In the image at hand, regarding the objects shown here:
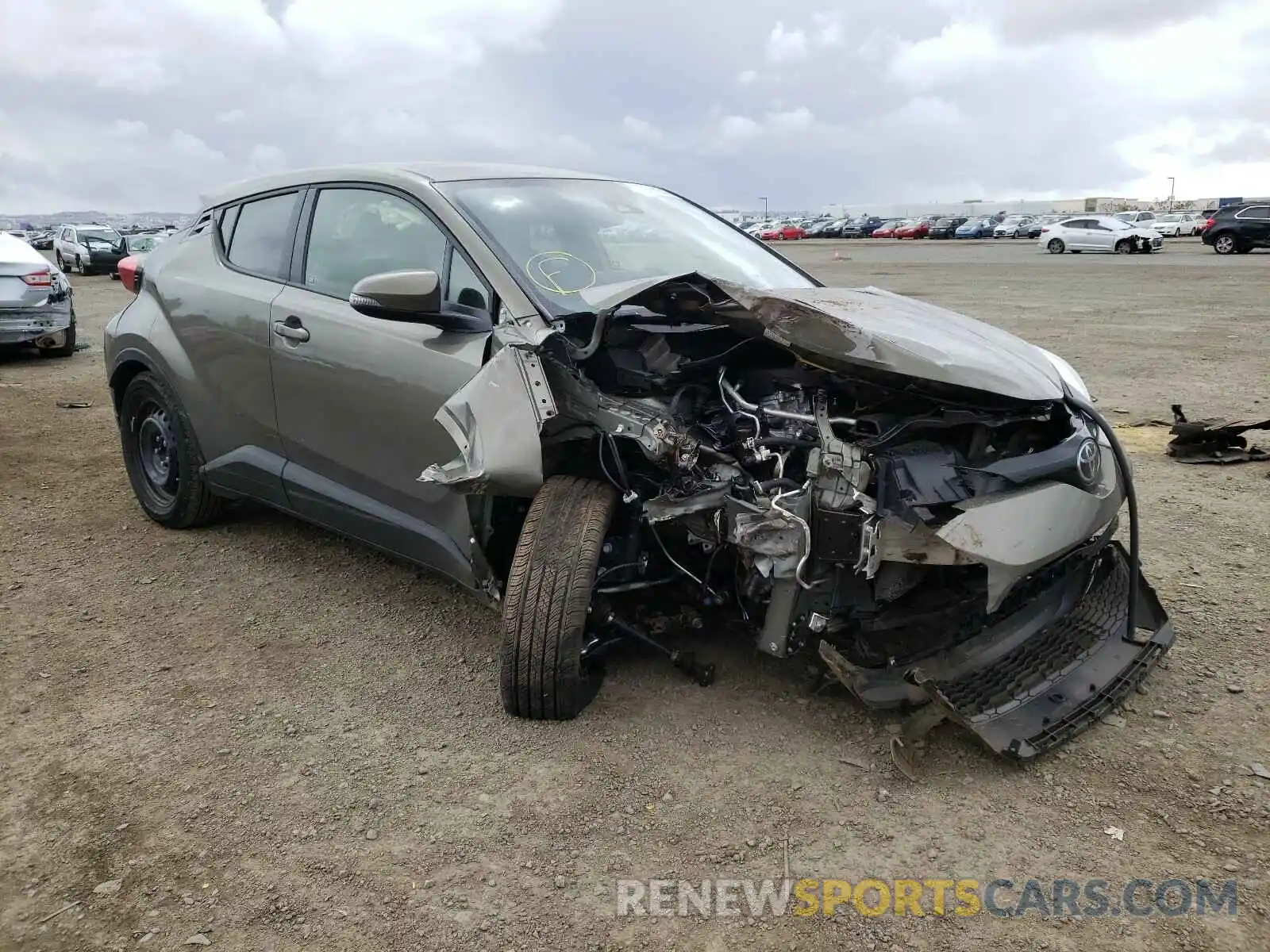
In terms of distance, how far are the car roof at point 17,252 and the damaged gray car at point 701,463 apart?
26.2 feet

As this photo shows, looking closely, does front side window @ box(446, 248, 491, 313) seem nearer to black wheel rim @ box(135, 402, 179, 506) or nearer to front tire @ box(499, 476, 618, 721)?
front tire @ box(499, 476, 618, 721)

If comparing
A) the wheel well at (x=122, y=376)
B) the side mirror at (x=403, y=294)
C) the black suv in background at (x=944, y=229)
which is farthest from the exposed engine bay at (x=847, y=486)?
the black suv in background at (x=944, y=229)

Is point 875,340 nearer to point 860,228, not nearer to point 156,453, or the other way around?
point 156,453

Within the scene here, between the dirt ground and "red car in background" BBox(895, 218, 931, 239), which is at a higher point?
"red car in background" BBox(895, 218, 931, 239)

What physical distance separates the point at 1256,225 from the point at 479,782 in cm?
3078

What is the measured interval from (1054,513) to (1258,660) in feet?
4.12

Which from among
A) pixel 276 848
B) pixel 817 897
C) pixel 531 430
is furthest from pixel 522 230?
pixel 817 897

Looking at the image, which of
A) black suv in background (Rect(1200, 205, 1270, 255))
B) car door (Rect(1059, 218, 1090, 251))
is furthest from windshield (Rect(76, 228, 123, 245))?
black suv in background (Rect(1200, 205, 1270, 255))

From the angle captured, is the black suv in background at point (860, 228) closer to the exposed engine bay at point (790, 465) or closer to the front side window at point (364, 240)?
the front side window at point (364, 240)

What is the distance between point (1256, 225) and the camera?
26.7 meters

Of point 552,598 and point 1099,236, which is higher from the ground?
point 1099,236

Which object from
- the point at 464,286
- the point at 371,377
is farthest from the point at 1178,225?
the point at 371,377

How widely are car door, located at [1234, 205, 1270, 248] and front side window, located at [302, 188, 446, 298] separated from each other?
29.9 meters

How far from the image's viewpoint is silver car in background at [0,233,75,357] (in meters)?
9.81
